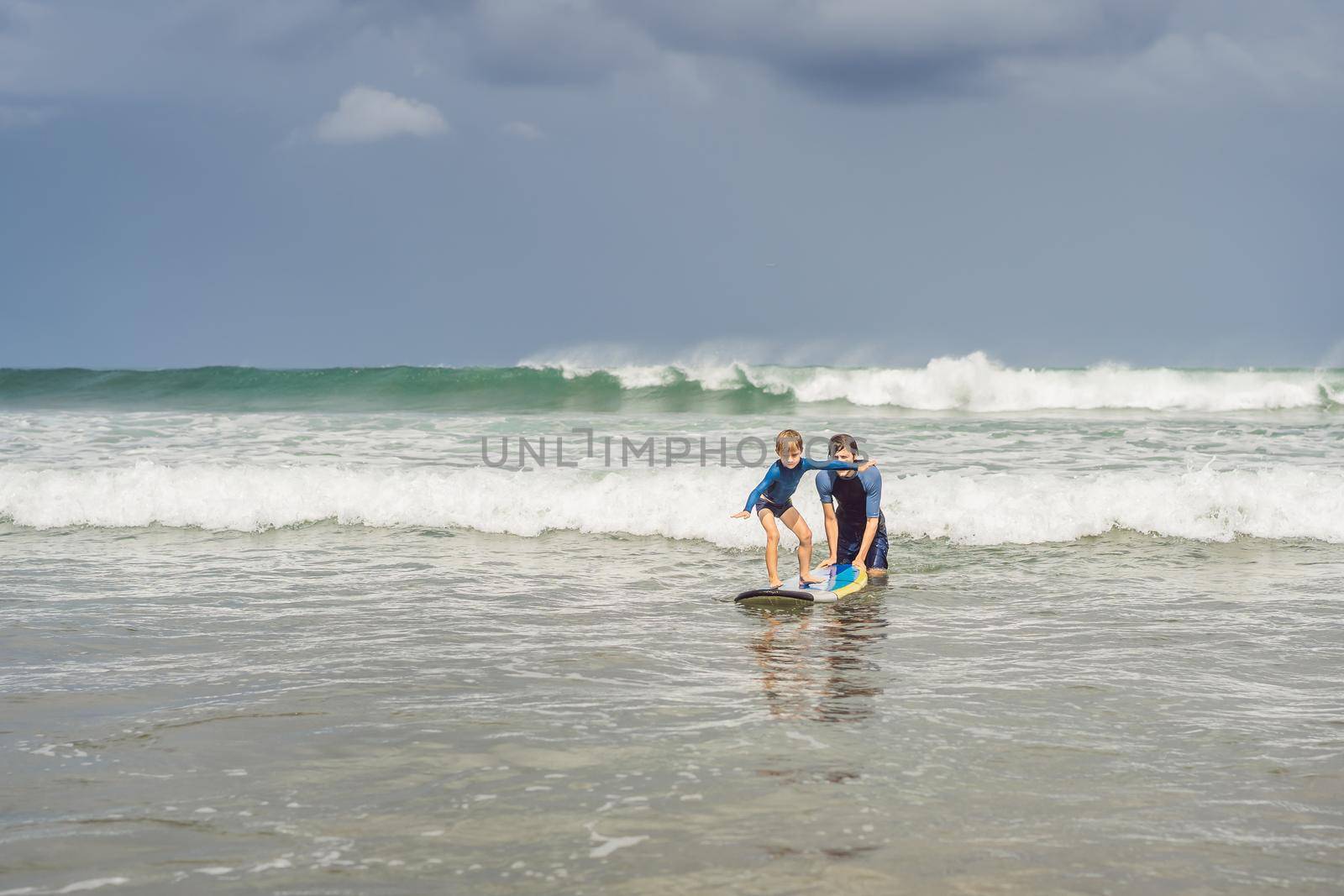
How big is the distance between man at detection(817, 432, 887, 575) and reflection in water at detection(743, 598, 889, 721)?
0.87 metres

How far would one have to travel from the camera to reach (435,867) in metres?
3.72

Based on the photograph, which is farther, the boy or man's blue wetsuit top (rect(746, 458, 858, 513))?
man's blue wetsuit top (rect(746, 458, 858, 513))

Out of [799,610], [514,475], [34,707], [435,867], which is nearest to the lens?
[435,867]

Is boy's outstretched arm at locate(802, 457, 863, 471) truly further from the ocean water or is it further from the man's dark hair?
the ocean water

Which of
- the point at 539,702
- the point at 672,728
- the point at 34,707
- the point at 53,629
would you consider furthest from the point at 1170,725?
the point at 53,629

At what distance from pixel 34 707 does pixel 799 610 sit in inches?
207

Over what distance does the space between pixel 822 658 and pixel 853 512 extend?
10.9 feet

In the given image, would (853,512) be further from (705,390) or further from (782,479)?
(705,390)

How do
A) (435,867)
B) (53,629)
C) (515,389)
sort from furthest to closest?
(515,389) → (53,629) → (435,867)

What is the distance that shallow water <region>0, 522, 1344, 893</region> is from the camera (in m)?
3.78

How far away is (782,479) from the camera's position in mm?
9430

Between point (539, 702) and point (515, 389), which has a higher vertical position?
point (515, 389)

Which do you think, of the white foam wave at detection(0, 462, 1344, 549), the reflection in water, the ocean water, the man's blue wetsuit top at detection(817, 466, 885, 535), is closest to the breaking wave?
the ocean water

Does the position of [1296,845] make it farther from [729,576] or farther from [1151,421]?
[1151,421]
